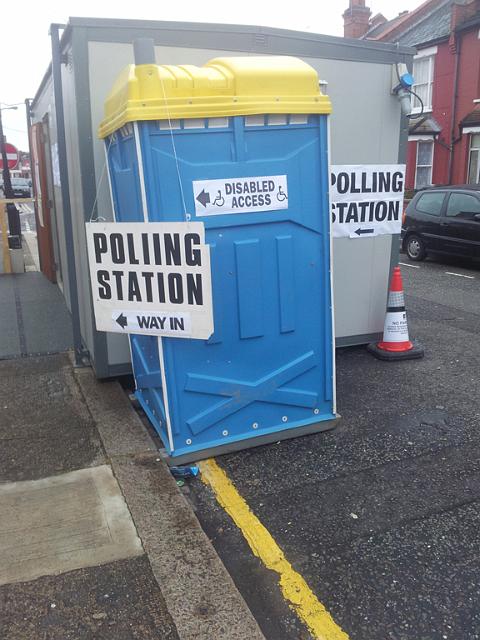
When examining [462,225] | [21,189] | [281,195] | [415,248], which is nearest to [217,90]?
[281,195]

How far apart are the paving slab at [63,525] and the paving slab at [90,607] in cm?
9

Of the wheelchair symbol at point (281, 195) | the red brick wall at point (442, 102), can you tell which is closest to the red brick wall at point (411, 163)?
the red brick wall at point (442, 102)

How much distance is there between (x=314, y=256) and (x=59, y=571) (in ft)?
8.03

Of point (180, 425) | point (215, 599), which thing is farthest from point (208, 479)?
point (215, 599)

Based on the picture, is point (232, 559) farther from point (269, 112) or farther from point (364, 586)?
point (269, 112)

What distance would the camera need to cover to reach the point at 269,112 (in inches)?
138

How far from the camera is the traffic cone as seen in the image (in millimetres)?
5918

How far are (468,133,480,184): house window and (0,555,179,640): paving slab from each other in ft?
71.3

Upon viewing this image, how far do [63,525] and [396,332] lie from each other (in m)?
4.01

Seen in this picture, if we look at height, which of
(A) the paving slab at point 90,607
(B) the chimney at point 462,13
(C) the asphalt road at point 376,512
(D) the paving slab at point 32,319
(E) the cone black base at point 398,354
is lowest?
(C) the asphalt road at point 376,512

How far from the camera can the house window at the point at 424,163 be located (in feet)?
76.9

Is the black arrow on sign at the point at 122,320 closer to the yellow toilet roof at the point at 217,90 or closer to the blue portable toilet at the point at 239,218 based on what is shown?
the blue portable toilet at the point at 239,218

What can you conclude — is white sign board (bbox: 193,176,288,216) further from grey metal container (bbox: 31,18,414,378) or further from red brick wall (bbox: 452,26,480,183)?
red brick wall (bbox: 452,26,480,183)

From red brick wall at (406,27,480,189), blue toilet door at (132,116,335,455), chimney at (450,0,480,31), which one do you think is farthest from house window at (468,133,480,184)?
blue toilet door at (132,116,335,455)
